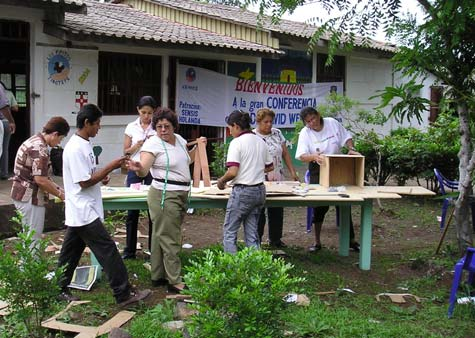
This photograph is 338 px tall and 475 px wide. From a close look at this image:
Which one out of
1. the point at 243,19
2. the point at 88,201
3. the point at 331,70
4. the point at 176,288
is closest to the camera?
the point at 88,201

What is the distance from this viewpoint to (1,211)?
8.29 metres

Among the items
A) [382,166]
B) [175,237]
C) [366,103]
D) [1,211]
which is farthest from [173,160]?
[366,103]

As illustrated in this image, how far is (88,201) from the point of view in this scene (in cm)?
547

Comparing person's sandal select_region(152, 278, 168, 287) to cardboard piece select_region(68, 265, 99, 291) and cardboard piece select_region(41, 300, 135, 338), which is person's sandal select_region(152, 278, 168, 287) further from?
cardboard piece select_region(41, 300, 135, 338)

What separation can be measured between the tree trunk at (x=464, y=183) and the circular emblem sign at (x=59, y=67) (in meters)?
7.23

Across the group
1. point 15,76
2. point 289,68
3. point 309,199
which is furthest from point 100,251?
point 289,68

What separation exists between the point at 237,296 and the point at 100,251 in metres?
2.05

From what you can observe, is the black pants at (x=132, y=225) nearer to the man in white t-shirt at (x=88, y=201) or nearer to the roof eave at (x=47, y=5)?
the man in white t-shirt at (x=88, y=201)

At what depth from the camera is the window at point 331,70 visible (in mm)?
17375

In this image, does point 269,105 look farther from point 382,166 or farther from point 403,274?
point 403,274

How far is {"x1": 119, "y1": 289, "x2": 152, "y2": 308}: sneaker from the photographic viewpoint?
5.68m

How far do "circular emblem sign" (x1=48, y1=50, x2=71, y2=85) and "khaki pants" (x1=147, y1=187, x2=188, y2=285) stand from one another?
6.14 meters

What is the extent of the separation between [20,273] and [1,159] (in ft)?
20.7

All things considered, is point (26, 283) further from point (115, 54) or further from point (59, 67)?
point (115, 54)
